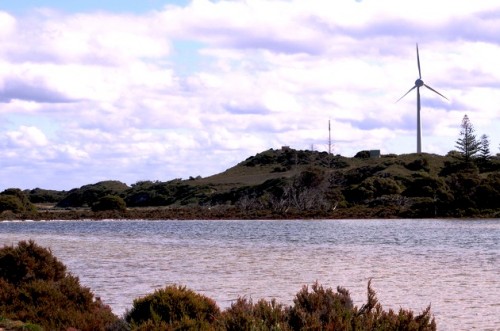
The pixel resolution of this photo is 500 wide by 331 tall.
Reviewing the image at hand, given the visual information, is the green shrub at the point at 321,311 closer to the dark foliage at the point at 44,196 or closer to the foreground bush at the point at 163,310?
the foreground bush at the point at 163,310

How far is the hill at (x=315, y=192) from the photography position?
289 feet

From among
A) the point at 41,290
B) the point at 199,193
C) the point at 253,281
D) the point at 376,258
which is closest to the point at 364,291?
the point at 253,281

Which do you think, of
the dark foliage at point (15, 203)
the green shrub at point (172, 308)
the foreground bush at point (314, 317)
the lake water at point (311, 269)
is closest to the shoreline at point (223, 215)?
the dark foliage at point (15, 203)

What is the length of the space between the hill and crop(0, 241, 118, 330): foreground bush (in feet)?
232

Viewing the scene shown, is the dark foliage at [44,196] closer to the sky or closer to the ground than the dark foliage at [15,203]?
closer to the sky

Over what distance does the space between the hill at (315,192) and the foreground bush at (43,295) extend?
7084 centimetres

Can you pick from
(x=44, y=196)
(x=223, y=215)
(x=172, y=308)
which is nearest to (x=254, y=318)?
(x=172, y=308)

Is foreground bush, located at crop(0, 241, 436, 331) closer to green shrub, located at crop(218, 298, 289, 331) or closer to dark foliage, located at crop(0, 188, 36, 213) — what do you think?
green shrub, located at crop(218, 298, 289, 331)

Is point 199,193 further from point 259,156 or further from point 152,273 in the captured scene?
point 152,273

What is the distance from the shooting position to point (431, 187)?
103 meters

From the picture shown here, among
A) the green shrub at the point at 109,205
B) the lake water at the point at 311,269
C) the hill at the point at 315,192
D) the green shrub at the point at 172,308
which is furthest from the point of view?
the green shrub at the point at 109,205

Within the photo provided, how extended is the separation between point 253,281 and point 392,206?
71.6m

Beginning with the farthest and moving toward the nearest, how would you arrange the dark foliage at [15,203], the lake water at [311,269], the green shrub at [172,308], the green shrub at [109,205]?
the green shrub at [109,205] < the dark foliage at [15,203] < the lake water at [311,269] < the green shrub at [172,308]

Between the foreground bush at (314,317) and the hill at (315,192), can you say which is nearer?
the foreground bush at (314,317)
